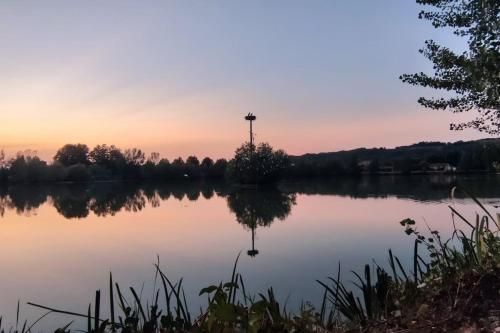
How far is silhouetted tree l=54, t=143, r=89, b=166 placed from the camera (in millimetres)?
121688

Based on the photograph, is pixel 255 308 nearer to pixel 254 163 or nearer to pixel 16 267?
pixel 16 267

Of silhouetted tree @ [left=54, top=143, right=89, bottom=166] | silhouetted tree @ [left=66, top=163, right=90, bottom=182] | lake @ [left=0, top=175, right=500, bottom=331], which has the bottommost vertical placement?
lake @ [left=0, top=175, right=500, bottom=331]

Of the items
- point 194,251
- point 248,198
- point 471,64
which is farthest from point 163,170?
point 471,64

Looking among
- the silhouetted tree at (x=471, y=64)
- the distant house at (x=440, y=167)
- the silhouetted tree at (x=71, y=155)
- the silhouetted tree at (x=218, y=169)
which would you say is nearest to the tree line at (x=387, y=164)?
the distant house at (x=440, y=167)

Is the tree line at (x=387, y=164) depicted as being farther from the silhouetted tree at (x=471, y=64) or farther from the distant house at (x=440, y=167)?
the silhouetted tree at (x=471, y=64)

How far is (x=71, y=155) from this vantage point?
12206 centimetres

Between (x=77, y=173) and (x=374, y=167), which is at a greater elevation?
(x=77, y=173)

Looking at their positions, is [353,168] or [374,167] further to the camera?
[374,167]

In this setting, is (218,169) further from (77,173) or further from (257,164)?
(257,164)

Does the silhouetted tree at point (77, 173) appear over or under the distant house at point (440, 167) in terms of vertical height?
over

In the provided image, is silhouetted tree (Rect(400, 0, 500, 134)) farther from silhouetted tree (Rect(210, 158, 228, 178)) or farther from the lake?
silhouetted tree (Rect(210, 158, 228, 178))

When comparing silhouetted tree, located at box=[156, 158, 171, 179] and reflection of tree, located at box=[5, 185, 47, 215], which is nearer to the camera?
reflection of tree, located at box=[5, 185, 47, 215]

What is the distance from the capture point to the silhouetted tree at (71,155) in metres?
122

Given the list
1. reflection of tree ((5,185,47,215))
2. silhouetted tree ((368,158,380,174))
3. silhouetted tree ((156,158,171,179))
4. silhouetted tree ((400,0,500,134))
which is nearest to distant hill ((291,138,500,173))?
silhouetted tree ((368,158,380,174))
